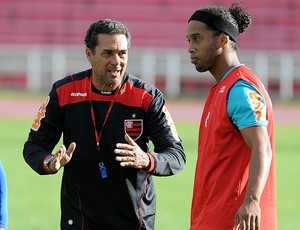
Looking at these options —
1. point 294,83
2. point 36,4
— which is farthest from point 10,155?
point 36,4

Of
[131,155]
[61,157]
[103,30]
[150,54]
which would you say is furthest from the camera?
[150,54]

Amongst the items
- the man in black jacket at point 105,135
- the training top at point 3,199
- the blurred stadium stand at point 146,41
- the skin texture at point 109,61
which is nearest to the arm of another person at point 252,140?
the skin texture at point 109,61

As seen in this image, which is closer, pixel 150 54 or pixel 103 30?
pixel 103 30

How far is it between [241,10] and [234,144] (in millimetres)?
955

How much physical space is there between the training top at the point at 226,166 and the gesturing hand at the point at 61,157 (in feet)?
2.92

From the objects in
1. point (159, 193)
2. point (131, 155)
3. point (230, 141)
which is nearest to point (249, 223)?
point (230, 141)

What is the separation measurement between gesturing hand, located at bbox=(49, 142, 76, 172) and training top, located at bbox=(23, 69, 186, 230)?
11.5 inches

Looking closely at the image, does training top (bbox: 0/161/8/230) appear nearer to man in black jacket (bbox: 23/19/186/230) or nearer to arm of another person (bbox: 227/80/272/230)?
man in black jacket (bbox: 23/19/186/230)

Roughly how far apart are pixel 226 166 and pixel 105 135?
1.17 meters

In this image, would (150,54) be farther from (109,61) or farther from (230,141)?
(230,141)

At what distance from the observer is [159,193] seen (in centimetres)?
1262

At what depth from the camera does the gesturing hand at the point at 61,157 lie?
219 inches

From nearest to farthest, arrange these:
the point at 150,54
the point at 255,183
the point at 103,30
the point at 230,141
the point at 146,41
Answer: the point at 255,183 → the point at 230,141 → the point at 103,30 → the point at 150,54 → the point at 146,41

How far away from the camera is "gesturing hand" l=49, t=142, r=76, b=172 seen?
219 inches
